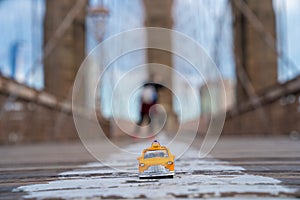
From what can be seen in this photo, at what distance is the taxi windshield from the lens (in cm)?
225

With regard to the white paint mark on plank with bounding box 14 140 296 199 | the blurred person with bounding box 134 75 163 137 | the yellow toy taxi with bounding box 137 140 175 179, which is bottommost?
the white paint mark on plank with bounding box 14 140 296 199

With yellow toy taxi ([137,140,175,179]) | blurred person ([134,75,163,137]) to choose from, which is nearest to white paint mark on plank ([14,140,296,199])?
yellow toy taxi ([137,140,175,179])

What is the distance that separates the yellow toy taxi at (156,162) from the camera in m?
2.24

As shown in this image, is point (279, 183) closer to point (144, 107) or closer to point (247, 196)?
point (247, 196)

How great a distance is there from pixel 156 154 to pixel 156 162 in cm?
4

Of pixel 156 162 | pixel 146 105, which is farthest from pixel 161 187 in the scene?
pixel 146 105

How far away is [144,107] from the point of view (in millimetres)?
10258

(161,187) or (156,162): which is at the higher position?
(156,162)

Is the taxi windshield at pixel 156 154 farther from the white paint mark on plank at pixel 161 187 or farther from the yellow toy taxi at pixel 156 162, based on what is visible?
the white paint mark on plank at pixel 161 187

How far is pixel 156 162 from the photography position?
2230 mm

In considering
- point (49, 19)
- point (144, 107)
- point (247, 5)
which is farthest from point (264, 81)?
point (144, 107)

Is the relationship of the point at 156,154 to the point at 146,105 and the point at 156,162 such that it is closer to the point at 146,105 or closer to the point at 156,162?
the point at 156,162

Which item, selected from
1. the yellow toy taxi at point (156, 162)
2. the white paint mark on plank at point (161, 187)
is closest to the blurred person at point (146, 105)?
the white paint mark on plank at point (161, 187)

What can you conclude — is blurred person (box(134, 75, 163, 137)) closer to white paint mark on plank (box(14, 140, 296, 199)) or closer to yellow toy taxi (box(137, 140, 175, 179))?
white paint mark on plank (box(14, 140, 296, 199))
